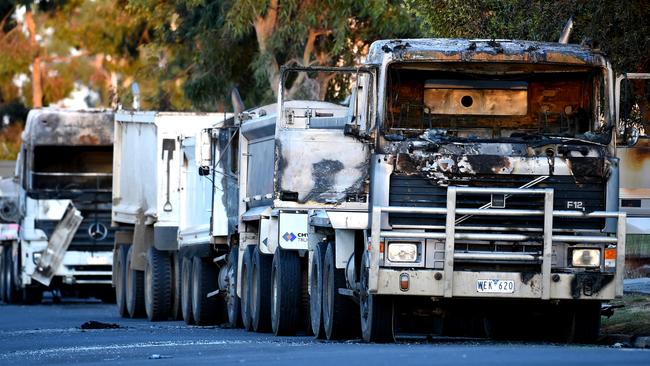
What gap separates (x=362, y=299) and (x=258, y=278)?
476 centimetres

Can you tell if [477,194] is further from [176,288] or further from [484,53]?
[176,288]

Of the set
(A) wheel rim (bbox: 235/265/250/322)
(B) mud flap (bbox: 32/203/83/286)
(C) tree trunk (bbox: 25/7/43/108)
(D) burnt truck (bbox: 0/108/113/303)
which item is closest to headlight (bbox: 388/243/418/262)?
(A) wheel rim (bbox: 235/265/250/322)

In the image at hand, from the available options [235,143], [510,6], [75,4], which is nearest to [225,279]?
[235,143]

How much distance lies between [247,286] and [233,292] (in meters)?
1.45

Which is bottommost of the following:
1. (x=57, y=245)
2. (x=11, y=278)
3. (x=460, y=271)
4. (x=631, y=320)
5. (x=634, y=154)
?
(x=11, y=278)

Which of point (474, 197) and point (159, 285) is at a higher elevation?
point (474, 197)

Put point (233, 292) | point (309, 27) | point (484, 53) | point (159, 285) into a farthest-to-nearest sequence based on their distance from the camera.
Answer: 1. point (309, 27)
2. point (159, 285)
3. point (233, 292)
4. point (484, 53)

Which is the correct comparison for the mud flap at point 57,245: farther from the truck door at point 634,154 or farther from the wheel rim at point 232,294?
the truck door at point 634,154

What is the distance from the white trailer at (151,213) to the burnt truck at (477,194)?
9.31m

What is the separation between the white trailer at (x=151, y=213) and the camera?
28.2 metres

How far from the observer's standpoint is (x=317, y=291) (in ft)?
63.5

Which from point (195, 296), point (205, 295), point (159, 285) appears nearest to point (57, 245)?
point (159, 285)

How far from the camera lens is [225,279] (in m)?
25.0

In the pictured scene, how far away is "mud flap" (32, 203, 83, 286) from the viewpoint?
1346 inches
